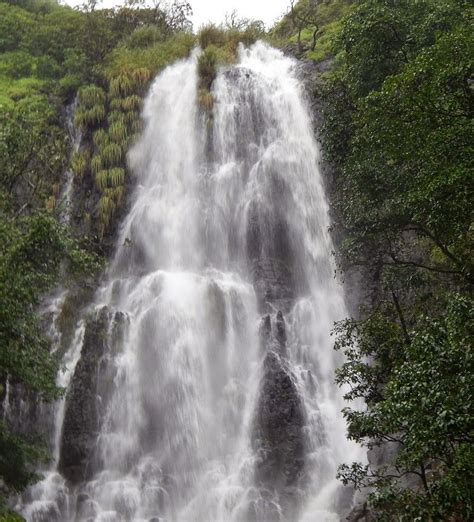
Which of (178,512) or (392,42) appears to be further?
(392,42)

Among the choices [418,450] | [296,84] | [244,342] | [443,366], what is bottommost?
[418,450]

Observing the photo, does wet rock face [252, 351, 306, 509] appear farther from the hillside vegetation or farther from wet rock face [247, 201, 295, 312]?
wet rock face [247, 201, 295, 312]

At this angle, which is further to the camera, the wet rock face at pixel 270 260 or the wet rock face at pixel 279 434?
the wet rock face at pixel 270 260

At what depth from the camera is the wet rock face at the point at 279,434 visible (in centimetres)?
Result: 1480

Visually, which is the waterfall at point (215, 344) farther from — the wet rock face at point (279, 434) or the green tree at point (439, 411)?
the green tree at point (439, 411)

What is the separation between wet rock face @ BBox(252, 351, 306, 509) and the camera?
14797 mm

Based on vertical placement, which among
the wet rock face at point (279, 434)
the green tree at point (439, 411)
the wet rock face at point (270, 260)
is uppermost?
the wet rock face at point (270, 260)

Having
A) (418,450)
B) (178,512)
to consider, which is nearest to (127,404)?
(178,512)

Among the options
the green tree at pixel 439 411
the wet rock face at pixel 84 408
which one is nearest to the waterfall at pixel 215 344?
the wet rock face at pixel 84 408

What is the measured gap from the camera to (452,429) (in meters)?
6.08

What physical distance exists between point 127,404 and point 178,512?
3.89 meters

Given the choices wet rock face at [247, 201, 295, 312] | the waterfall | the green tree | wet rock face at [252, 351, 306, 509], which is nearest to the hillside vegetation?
the green tree

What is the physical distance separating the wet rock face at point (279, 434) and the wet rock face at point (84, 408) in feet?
16.9

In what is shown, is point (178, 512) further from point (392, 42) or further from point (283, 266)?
point (392, 42)
